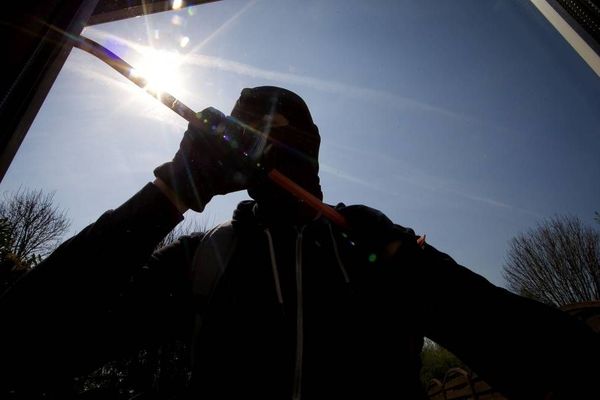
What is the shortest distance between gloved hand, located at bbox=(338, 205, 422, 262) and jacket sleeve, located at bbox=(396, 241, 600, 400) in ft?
0.26

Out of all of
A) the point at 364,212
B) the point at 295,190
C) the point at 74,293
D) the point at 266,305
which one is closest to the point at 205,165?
the point at 295,190

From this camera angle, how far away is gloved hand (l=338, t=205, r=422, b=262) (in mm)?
1430

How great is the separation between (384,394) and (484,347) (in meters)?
0.51

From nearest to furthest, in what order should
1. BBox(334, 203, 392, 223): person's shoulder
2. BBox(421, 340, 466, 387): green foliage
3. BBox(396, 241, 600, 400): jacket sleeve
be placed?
1. BBox(396, 241, 600, 400): jacket sleeve
2. BBox(334, 203, 392, 223): person's shoulder
3. BBox(421, 340, 466, 387): green foliage

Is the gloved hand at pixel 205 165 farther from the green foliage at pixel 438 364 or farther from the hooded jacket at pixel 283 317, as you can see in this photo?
the green foliage at pixel 438 364

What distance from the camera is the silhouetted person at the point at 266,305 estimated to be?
1008 millimetres

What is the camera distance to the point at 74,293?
97 centimetres

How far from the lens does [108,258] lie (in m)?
1.02

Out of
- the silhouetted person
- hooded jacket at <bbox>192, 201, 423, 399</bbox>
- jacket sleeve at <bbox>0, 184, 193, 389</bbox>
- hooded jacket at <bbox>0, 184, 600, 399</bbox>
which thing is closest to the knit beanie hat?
the silhouetted person

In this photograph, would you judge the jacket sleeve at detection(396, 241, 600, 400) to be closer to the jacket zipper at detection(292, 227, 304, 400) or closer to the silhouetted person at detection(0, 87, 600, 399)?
the silhouetted person at detection(0, 87, 600, 399)

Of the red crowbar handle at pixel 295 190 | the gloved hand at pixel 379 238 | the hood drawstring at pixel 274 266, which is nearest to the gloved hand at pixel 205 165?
the red crowbar handle at pixel 295 190

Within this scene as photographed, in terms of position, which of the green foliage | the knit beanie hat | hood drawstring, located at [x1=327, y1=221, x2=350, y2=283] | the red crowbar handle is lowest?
the green foliage

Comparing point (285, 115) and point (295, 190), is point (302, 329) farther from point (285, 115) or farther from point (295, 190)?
point (285, 115)

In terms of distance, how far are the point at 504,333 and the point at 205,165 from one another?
1532 millimetres
